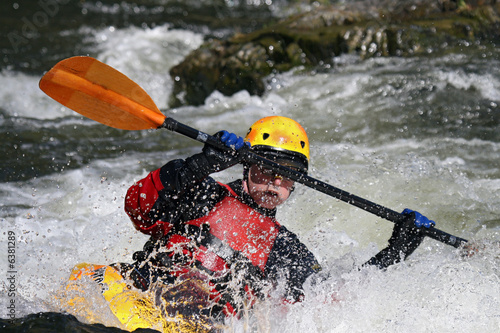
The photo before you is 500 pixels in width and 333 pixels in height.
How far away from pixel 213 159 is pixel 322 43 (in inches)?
197

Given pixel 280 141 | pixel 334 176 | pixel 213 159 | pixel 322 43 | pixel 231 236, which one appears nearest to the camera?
pixel 213 159

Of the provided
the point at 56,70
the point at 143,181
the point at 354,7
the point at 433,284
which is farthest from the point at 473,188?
the point at 354,7

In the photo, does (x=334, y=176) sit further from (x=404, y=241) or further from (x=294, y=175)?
(x=294, y=175)

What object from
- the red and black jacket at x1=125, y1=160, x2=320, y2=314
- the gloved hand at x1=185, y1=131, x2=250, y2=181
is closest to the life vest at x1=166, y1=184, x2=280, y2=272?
the red and black jacket at x1=125, y1=160, x2=320, y2=314

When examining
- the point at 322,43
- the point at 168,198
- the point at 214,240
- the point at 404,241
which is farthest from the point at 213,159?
the point at 322,43

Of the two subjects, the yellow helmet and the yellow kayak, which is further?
the yellow helmet

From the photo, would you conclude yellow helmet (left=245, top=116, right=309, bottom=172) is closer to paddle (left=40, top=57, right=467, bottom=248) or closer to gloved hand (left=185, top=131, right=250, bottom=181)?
paddle (left=40, top=57, right=467, bottom=248)

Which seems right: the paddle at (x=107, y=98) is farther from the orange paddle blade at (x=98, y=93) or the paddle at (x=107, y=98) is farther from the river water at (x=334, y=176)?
the river water at (x=334, y=176)

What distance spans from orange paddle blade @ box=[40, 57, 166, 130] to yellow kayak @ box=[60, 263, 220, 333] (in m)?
0.94

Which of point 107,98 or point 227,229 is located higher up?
point 107,98

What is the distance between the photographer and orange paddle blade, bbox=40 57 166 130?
10.7 ft

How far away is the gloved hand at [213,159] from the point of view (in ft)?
9.57

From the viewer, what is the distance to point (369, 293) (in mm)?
3262

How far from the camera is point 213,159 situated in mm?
2916
